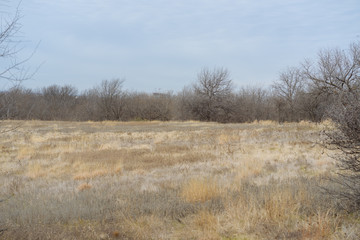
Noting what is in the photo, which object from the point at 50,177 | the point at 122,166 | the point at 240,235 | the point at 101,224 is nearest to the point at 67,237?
the point at 101,224

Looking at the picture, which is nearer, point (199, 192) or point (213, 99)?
point (199, 192)

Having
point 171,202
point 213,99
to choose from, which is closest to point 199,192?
point 171,202

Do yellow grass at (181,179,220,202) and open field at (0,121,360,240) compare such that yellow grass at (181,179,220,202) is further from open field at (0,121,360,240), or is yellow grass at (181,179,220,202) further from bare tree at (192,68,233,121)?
bare tree at (192,68,233,121)

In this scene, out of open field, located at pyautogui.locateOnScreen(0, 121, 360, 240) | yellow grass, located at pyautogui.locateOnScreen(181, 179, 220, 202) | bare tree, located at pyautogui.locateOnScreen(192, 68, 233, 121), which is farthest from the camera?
bare tree, located at pyautogui.locateOnScreen(192, 68, 233, 121)

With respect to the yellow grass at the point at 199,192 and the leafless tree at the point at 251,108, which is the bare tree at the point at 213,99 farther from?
the yellow grass at the point at 199,192

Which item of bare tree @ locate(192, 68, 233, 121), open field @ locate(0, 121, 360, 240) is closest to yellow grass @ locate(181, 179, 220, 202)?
open field @ locate(0, 121, 360, 240)

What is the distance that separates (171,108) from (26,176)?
45.7 metres

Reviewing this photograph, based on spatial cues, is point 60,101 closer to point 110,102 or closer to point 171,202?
point 110,102

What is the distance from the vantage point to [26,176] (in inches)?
384

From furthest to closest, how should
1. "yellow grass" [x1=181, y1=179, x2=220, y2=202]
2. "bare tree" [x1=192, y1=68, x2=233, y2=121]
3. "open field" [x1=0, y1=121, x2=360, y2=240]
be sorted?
"bare tree" [x1=192, y1=68, x2=233, y2=121] < "yellow grass" [x1=181, y1=179, x2=220, y2=202] < "open field" [x1=0, y1=121, x2=360, y2=240]

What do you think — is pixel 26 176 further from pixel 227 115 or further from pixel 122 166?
pixel 227 115

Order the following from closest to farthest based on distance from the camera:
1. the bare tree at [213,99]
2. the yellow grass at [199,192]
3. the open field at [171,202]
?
1. the open field at [171,202]
2. the yellow grass at [199,192]
3. the bare tree at [213,99]

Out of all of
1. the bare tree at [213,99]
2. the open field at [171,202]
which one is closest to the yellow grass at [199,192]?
the open field at [171,202]

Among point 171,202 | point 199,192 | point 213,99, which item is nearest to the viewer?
A: point 171,202
